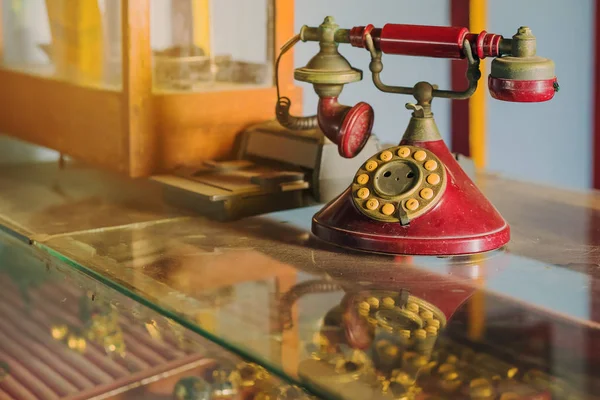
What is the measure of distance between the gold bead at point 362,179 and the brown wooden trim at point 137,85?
1.57ft

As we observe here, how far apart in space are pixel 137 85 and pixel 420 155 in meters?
0.57

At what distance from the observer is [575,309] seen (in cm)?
105

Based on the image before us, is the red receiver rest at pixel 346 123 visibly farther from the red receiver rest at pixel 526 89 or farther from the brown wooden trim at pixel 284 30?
the brown wooden trim at pixel 284 30

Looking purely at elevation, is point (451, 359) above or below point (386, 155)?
below

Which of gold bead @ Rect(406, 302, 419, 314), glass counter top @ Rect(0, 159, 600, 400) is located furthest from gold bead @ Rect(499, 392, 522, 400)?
gold bead @ Rect(406, 302, 419, 314)

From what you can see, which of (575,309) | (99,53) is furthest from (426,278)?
(99,53)

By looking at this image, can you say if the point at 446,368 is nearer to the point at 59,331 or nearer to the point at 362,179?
the point at 362,179

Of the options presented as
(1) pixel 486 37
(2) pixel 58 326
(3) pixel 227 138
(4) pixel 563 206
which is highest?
(1) pixel 486 37

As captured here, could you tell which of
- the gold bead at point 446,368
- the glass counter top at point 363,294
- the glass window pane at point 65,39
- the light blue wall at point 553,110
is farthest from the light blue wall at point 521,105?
the gold bead at point 446,368

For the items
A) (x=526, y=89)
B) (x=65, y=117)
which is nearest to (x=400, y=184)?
(x=526, y=89)

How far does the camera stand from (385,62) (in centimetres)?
247

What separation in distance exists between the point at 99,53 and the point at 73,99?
0.12 meters

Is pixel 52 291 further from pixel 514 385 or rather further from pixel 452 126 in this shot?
pixel 452 126

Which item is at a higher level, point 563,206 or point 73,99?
point 73,99
